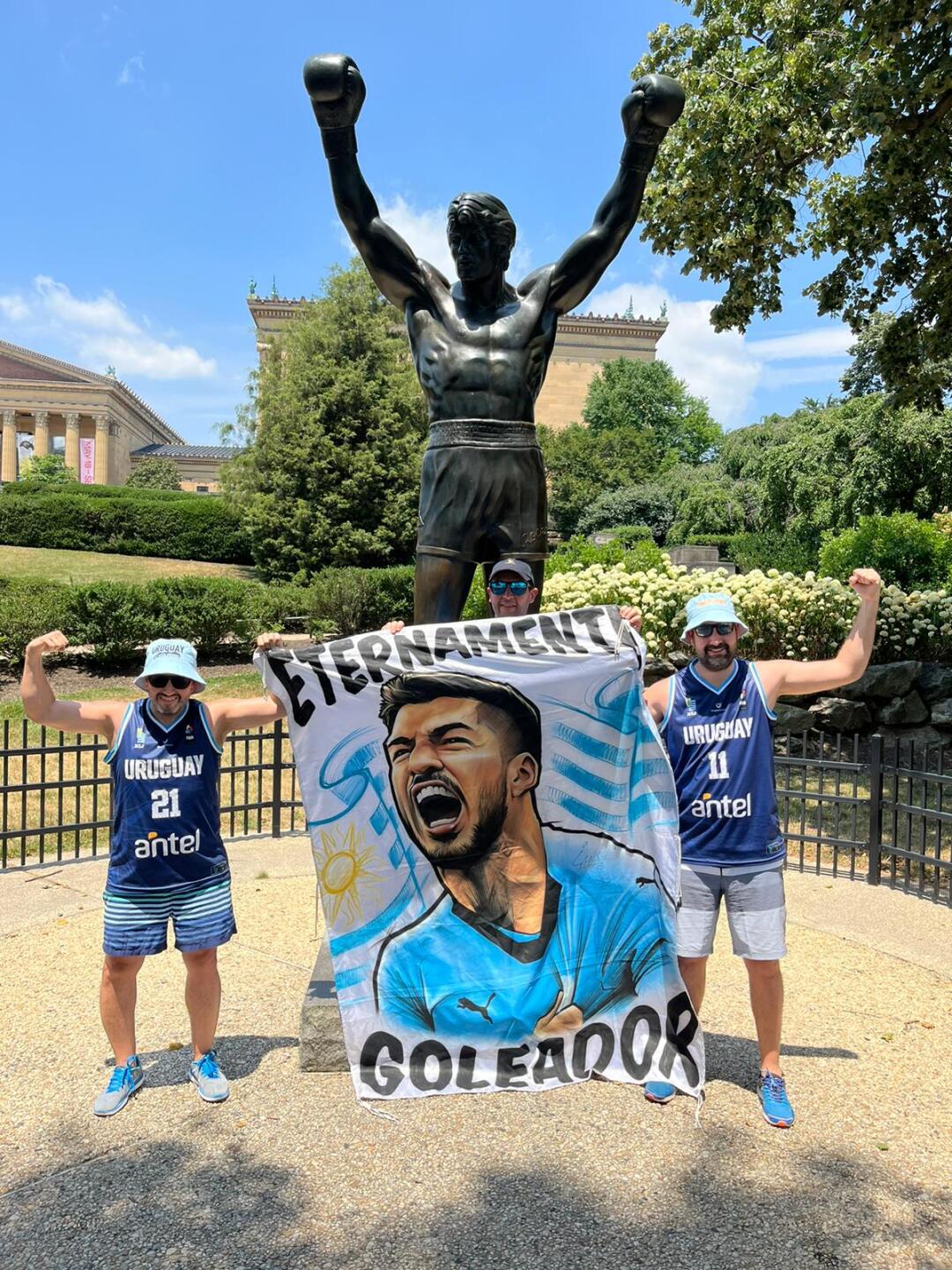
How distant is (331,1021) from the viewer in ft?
11.4

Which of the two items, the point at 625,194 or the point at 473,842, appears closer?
the point at 473,842

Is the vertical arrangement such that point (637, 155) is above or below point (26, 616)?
above

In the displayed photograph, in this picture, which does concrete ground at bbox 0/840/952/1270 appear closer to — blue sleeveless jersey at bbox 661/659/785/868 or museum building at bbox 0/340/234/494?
blue sleeveless jersey at bbox 661/659/785/868

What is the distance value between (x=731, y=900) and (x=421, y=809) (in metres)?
1.14

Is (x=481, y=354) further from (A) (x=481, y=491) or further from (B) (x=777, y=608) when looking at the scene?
(B) (x=777, y=608)

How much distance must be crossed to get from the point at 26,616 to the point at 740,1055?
40.3 feet

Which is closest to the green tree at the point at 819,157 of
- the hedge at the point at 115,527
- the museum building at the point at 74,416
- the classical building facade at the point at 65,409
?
the hedge at the point at 115,527

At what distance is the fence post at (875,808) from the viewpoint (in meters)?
6.41

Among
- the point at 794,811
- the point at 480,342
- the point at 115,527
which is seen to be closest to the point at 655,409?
the point at 115,527

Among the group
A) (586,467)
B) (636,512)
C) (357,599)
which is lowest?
(357,599)

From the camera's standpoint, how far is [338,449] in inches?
906

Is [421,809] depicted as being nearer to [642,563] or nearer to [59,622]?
[642,563]

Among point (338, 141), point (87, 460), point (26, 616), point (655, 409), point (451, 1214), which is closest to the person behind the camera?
point (451, 1214)

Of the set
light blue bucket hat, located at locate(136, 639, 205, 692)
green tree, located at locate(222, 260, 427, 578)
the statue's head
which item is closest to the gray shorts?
light blue bucket hat, located at locate(136, 639, 205, 692)
